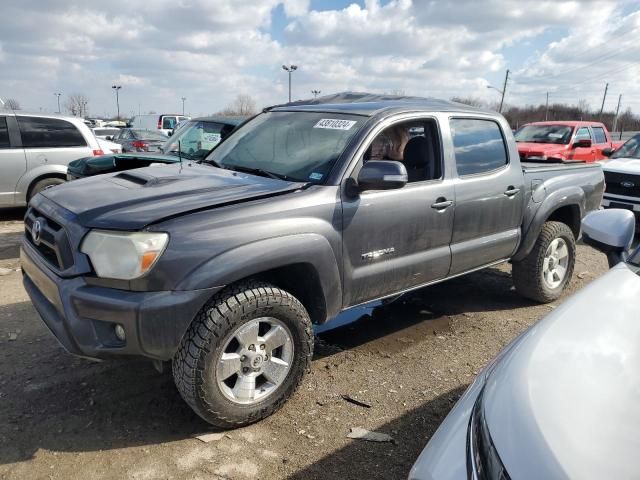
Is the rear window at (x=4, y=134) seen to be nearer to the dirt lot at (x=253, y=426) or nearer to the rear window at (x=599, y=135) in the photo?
the dirt lot at (x=253, y=426)

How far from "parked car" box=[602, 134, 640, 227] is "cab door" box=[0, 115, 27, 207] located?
944 cm

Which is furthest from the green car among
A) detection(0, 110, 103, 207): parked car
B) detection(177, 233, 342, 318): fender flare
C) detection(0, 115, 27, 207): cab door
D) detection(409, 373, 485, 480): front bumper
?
detection(409, 373, 485, 480): front bumper

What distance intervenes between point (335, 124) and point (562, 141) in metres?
10.8

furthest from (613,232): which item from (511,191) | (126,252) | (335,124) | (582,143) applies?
(582,143)

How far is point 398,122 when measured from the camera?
3.56 meters

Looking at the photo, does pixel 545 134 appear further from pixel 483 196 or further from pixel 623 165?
pixel 483 196

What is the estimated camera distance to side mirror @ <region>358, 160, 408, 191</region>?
120 inches

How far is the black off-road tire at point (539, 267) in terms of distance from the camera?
4750mm

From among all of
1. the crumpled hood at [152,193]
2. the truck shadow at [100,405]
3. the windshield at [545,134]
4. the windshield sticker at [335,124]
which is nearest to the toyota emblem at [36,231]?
the crumpled hood at [152,193]

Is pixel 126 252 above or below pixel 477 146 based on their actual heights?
below

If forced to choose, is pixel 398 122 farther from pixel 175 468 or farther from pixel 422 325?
pixel 175 468

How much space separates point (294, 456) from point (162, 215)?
4.71 ft

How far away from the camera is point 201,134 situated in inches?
287

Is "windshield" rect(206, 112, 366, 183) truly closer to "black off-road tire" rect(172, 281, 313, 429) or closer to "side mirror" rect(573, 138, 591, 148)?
"black off-road tire" rect(172, 281, 313, 429)
